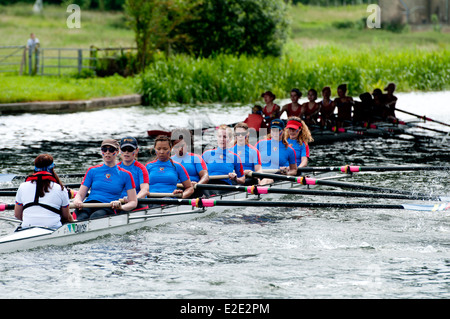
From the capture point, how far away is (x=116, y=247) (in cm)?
1021

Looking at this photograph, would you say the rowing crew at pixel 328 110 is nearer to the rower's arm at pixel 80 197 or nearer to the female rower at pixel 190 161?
the female rower at pixel 190 161

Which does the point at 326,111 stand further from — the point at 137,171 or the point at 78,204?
the point at 78,204

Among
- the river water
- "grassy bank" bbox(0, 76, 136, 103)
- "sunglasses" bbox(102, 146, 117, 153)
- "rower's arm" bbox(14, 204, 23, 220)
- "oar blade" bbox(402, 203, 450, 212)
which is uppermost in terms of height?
"grassy bank" bbox(0, 76, 136, 103)

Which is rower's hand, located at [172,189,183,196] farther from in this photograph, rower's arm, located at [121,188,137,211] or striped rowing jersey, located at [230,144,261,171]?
striped rowing jersey, located at [230,144,261,171]

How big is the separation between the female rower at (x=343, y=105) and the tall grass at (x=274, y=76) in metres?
8.78

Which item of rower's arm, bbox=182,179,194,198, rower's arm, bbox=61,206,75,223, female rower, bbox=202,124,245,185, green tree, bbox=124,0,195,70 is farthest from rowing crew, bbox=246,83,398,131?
green tree, bbox=124,0,195,70

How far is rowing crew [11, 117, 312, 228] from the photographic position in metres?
9.42

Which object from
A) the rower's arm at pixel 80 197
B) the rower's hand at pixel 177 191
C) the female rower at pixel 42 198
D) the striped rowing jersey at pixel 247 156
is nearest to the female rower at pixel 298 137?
A: the striped rowing jersey at pixel 247 156

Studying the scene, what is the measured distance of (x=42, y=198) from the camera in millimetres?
9375

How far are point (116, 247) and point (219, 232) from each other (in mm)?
1727

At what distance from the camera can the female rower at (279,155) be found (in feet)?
44.6

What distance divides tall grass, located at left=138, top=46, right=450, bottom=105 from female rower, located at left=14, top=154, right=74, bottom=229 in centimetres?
1894

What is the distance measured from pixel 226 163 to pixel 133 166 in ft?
7.57

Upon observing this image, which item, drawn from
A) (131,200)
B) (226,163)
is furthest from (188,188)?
(226,163)
